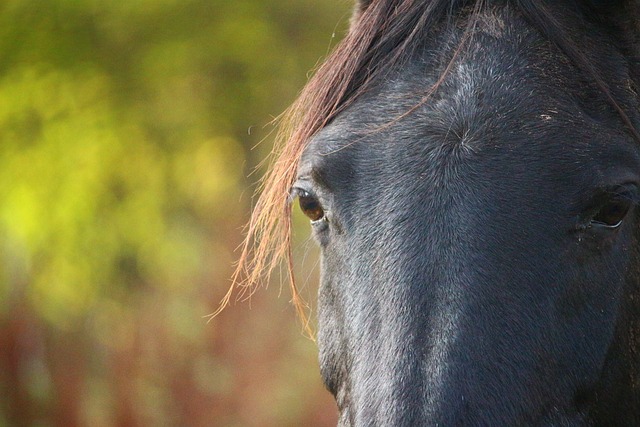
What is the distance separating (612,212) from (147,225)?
7.95 metres

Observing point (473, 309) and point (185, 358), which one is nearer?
point (473, 309)

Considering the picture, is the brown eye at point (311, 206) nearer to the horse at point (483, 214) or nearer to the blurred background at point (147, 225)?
the horse at point (483, 214)

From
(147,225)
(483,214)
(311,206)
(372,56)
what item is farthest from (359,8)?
(147,225)

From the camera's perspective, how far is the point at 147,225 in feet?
31.3

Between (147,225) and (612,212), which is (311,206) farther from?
(147,225)

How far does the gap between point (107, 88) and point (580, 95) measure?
7.72 m

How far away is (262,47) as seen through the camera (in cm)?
956

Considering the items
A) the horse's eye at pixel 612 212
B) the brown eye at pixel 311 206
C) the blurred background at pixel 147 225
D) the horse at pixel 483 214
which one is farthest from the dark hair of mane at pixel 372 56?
the blurred background at pixel 147 225

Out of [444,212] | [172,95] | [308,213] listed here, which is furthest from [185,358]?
[444,212]

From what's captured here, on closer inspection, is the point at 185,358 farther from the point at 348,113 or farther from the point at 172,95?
the point at 348,113

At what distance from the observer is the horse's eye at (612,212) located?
2.13 meters

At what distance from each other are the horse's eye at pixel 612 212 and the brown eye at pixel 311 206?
0.86 m

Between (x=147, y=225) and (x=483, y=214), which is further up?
(x=483, y=214)

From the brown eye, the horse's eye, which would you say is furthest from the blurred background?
the horse's eye
